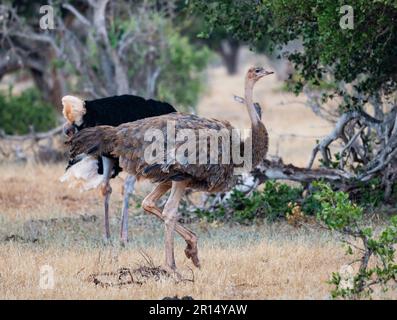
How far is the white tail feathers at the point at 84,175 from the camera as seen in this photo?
10.2 meters

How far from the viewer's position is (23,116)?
18594 mm

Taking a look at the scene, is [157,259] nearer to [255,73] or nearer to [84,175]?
[255,73]

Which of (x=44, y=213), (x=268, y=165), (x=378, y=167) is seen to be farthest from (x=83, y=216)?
(x=378, y=167)

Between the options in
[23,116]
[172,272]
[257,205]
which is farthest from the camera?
[23,116]

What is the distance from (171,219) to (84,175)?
2.71 meters

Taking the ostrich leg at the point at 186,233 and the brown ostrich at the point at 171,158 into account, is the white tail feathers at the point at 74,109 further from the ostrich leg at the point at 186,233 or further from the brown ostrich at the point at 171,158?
the ostrich leg at the point at 186,233

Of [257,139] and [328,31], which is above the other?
[328,31]

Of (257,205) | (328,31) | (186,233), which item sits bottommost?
(257,205)

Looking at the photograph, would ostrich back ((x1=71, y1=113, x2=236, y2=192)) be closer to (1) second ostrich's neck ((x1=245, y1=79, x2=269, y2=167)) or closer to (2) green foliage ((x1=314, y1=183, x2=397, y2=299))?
(1) second ostrich's neck ((x1=245, y1=79, x2=269, y2=167))

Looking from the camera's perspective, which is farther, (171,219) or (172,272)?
(171,219)

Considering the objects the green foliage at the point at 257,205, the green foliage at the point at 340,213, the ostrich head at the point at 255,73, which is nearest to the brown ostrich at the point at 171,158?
the ostrich head at the point at 255,73

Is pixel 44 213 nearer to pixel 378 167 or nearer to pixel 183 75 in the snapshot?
pixel 378 167

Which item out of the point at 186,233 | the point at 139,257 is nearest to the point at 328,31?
the point at 186,233

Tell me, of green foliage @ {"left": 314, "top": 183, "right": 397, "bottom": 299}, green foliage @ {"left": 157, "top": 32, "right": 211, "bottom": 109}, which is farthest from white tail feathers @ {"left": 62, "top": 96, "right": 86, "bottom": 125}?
green foliage @ {"left": 157, "top": 32, "right": 211, "bottom": 109}
